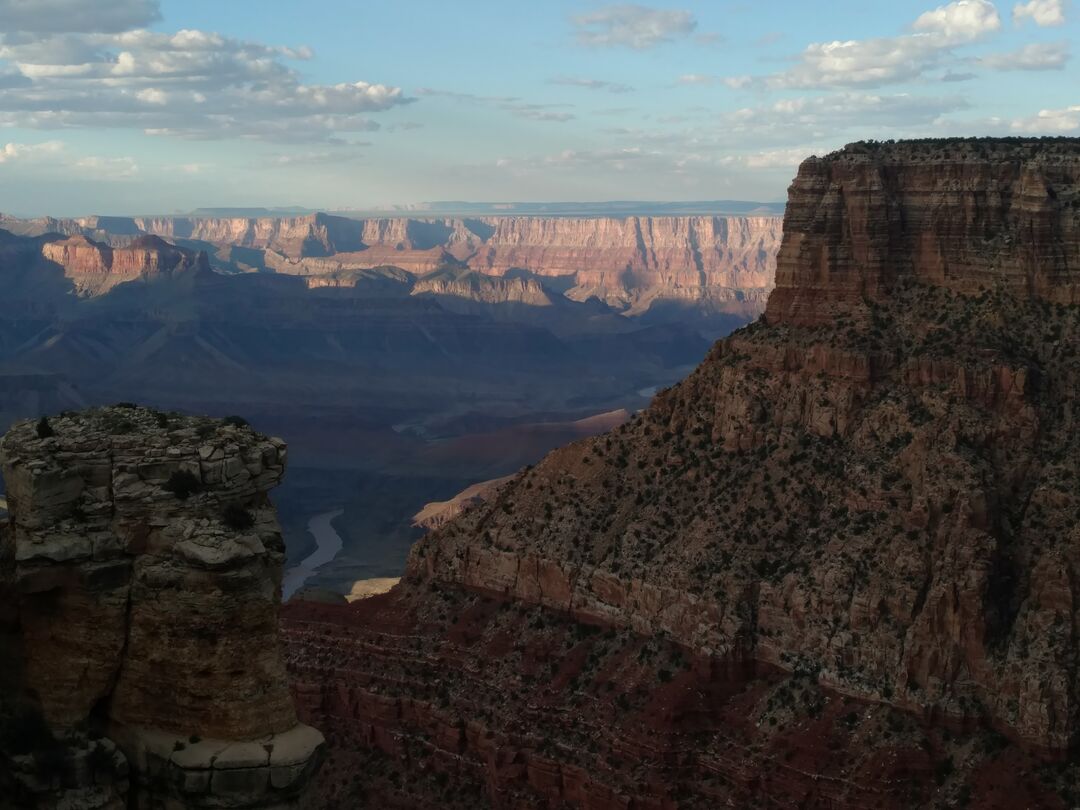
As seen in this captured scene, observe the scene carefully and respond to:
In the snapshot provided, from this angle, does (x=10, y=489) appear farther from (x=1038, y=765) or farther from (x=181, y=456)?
(x=1038, y=765)

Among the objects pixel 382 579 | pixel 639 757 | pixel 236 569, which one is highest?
pixel 236 569

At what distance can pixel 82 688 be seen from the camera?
2512 centimetres

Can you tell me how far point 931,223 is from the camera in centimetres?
5734

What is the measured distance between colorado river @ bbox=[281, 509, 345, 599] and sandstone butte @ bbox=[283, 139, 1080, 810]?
66496mm

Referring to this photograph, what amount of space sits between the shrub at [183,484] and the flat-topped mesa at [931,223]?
3809 cm

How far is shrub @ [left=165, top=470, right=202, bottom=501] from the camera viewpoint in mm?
24969

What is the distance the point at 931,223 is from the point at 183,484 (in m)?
39.9

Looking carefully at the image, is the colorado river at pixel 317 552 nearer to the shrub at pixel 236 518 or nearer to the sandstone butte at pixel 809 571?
the sandstone butte at pixel 809 571

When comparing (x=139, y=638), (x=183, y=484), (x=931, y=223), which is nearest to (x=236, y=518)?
(x=183, y=484)

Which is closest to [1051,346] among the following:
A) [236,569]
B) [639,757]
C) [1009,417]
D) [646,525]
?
[1009,417]

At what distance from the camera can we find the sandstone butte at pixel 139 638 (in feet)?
79.9

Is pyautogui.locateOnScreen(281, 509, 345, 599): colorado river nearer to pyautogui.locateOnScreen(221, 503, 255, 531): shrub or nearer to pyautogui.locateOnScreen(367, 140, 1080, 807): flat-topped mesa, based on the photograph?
pyautogui.locateOnScreen(367, 140, 1080, 807): flat-topped mesa

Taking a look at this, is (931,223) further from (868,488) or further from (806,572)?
(806,572)

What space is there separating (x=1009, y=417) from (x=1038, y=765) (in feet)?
43.5
